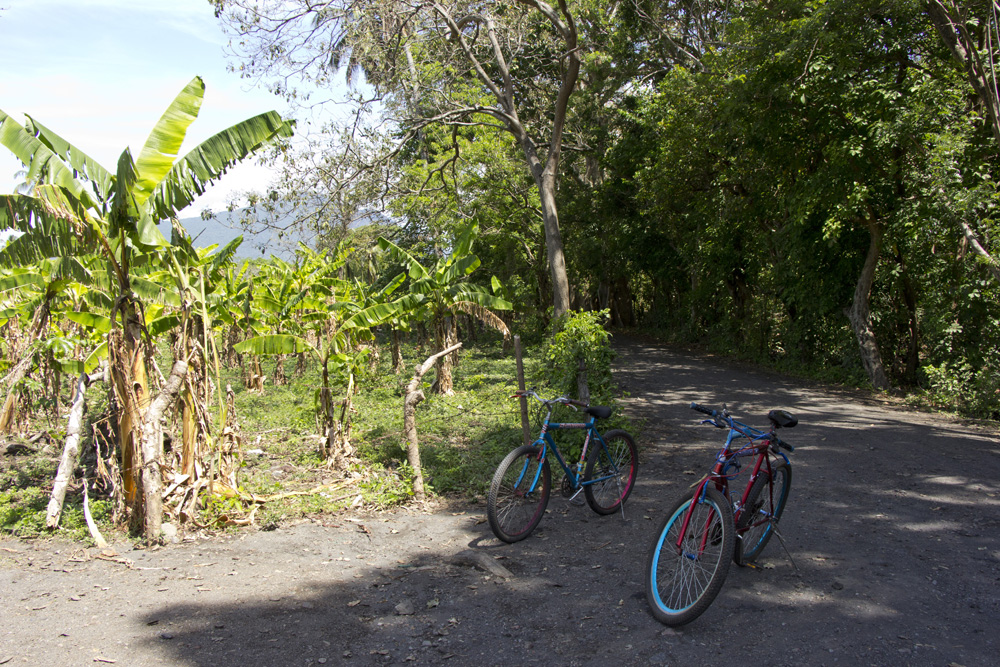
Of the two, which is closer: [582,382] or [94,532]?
[94,532]

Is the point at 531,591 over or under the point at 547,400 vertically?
under

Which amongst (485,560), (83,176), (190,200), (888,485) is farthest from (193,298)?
(888,485)

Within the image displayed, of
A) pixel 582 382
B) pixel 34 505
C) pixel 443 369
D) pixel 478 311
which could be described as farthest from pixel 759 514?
pixel 478 311

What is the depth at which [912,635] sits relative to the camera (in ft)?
12.8

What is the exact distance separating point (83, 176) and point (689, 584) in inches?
258

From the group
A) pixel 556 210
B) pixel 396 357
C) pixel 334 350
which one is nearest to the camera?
pixel 334 350

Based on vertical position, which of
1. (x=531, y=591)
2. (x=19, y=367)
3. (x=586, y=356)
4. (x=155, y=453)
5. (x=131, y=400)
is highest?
(x=19, y=367)

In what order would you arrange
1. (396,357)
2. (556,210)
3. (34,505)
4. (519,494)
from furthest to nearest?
(396,357)
(556,210)
(34,505)
(519,494)

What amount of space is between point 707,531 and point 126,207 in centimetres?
583

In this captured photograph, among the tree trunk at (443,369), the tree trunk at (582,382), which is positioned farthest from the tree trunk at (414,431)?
the tree trunk at (443,369)

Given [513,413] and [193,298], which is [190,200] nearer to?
[193,298]

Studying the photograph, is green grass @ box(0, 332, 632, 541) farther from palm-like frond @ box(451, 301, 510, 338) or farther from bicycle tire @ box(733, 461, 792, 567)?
bicycle tire @ box(733, 461, 792, 567)

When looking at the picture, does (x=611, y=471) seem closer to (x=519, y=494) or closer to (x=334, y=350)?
(x=519, y=494)

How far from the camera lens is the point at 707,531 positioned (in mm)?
4098
